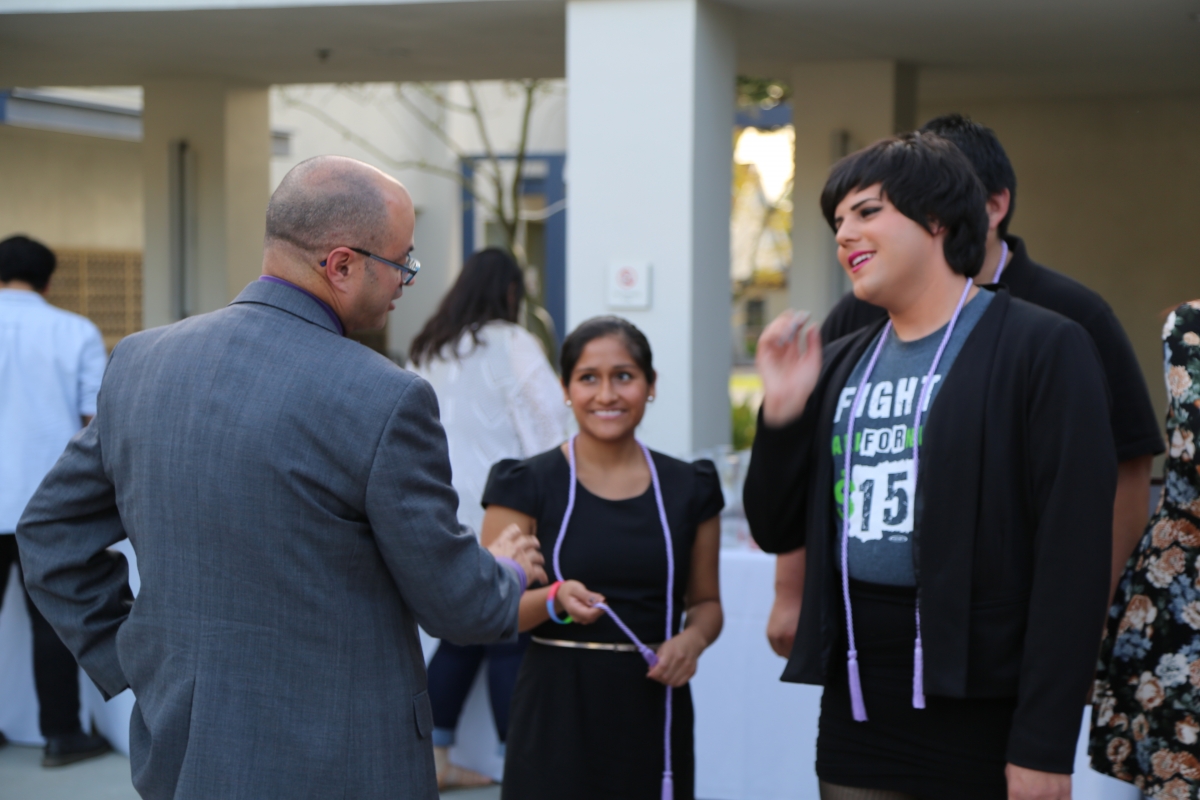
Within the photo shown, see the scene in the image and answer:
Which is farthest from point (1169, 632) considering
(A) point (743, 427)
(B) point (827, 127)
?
(A) point (743, 427)

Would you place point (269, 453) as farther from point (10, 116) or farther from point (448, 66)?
point (10, 116)

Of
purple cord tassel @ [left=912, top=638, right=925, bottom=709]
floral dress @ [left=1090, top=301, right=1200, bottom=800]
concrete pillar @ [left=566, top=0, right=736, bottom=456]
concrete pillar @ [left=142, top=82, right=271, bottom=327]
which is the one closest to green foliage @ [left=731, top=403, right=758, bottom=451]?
concrete pillar @ [left=142, top=82, right=271, bottom=327]

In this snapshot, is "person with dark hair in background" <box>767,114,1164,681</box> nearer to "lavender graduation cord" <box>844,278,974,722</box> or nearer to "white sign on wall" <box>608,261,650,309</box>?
"lavender graduation cord" <box>844,278,974,722</box>

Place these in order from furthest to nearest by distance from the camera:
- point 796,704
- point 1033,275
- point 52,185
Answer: point 52,185 → point 796,704 → point 1033,275

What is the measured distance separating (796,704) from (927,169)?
86.6 inches

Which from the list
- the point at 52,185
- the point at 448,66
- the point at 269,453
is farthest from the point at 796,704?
the point at 52,185

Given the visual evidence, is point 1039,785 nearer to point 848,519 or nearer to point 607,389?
point 848,519

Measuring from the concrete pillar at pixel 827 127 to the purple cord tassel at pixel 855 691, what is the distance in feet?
18.3

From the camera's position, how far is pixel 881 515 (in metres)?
2.04

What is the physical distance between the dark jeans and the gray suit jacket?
2.36 meters

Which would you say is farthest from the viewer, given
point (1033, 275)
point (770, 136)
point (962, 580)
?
point (770, 136)

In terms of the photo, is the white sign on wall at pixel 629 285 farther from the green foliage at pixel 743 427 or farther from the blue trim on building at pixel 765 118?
the blue trim on building at pixel 765 118

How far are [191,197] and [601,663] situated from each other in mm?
6771

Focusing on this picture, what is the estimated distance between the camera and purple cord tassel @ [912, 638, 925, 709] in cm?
196
